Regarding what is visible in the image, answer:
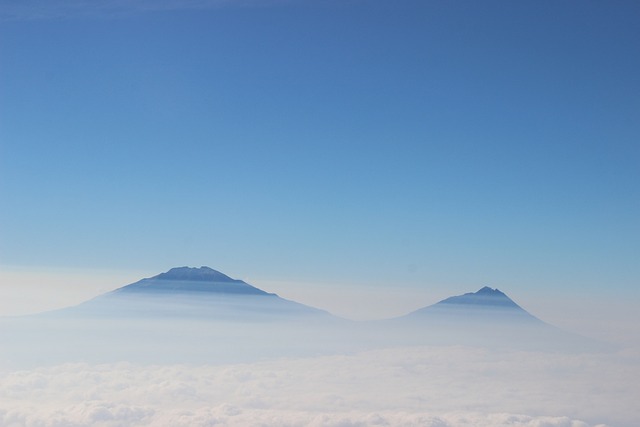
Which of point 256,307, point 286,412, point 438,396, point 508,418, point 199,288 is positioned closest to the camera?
point 508,418

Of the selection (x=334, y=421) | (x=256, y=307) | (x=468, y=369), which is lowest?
(x=334, y=421)

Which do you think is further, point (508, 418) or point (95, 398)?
point (95, 398)

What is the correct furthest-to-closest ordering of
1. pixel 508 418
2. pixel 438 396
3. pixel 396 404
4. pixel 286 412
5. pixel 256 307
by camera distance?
pixel 256 307, pixel 438 396, pixel 396 404, pixel 286 412, pixel 508 418

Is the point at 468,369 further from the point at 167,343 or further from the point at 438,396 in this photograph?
the point at 167,343

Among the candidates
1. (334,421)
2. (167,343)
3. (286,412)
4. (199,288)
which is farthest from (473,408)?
(167,343)

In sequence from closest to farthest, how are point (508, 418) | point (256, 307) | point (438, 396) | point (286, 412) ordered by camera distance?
point (508, 418) → point (286, 412) → point (438, 396) → point (256, 307)

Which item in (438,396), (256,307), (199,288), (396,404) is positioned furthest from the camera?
(256,307)

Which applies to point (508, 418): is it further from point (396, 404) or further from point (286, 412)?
point (286, 412)

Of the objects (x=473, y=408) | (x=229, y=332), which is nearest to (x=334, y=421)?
(x=473, y=408)

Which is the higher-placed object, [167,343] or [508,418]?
[167,343]
